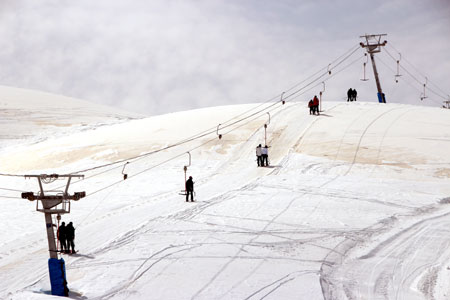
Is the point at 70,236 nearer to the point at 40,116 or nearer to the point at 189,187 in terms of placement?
the point at 189,187

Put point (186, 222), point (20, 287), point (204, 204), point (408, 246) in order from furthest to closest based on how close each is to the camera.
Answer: point (204, 204) < point (186, 222) < point (408, 246) < point (20, 287)

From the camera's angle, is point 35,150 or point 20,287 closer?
point 20,287

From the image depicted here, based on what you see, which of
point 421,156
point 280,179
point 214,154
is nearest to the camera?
point 280,179

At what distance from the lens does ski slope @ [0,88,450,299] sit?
14.5 meters

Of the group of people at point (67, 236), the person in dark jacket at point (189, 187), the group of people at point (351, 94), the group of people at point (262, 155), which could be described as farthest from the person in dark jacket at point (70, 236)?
the group of people at point (351, 94)

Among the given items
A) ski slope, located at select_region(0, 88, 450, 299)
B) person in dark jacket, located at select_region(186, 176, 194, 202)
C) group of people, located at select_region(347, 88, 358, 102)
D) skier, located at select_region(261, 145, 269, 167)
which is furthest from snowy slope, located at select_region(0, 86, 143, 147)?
person in dark jacket, located at select_region(186, 176, 194, 202)

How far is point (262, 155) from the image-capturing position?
29.8m

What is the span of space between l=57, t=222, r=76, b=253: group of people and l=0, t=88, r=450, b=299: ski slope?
52 cm

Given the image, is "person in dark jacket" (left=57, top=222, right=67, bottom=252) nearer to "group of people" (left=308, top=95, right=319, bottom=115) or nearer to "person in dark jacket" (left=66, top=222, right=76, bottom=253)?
"person in dark jacket" (left=66, top=222, right=76, bottom=253)

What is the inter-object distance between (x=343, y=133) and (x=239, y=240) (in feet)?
62.9

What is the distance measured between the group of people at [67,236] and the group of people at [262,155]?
14.7 m

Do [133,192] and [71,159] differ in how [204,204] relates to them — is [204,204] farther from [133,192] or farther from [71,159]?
[71,159]

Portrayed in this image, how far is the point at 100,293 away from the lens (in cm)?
1348

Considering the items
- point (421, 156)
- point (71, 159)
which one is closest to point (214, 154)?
point (71, 159)
